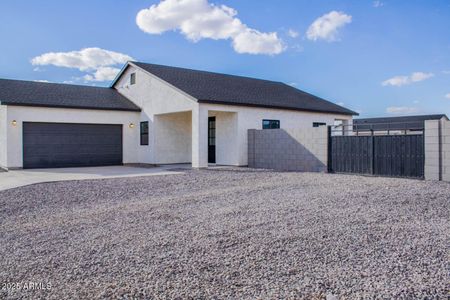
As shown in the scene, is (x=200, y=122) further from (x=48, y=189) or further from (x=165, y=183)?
(x=48, y=189)

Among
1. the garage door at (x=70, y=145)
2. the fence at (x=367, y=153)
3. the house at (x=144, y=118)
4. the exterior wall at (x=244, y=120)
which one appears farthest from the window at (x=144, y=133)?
the fence at (x=367, y=153)

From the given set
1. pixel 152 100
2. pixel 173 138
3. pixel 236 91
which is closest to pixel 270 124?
pixel 236 91

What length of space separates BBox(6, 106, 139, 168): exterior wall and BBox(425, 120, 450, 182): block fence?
1347 centimetres

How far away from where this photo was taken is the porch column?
49.6 feet

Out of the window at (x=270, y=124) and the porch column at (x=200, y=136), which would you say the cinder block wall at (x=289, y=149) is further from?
the porch column at (x=200, y=136)

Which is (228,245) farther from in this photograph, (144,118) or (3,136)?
(3,136)

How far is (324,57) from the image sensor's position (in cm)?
1739

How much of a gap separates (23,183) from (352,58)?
46.3 feet

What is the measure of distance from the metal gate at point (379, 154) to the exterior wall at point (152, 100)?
6047 millimetres

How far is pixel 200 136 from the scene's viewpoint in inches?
598

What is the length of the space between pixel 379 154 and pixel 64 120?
44.2ft

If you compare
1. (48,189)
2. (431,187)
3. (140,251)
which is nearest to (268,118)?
(431,187)

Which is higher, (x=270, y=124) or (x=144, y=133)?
(x=270, y=124)

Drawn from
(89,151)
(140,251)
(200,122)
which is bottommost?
(140,251)
